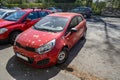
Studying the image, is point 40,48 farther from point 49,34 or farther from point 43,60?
point 49,34

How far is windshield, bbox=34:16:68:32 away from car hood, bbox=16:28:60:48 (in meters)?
0.31

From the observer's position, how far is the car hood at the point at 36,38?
14.2ft

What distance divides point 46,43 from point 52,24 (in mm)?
1371

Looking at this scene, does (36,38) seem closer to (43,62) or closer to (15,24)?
(43,62)

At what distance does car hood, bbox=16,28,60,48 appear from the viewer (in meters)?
4.32

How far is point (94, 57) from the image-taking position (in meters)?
5.55

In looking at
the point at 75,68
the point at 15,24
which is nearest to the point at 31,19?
the point at 15,24

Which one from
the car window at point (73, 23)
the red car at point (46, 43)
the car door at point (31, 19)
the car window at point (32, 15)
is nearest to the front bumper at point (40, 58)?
the red car at point (46, 43)

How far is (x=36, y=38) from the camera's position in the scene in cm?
460

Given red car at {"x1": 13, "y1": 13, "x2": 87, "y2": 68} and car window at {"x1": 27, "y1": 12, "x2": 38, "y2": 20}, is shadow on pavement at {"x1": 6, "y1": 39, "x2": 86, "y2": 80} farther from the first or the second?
car window at {"x1": 27, "y1": 12, "x2": 38, "y2": 20}

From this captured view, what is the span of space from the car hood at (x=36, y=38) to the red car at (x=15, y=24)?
5.64 ft

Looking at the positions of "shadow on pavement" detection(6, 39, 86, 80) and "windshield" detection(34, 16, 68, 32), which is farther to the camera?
"windshield" detection(34, 16, 68, 32)

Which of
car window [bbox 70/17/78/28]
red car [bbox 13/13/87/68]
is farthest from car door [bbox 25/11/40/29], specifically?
car window [bbox 70/17/78/28]

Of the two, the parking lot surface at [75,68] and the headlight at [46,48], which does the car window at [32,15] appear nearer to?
the parking lot surface at [75,68]
